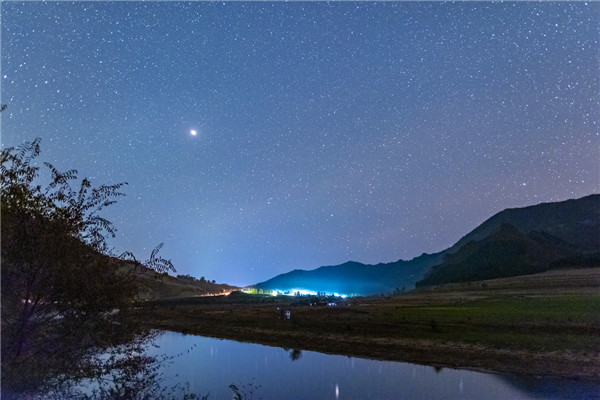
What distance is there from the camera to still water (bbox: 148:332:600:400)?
2602 centimetres

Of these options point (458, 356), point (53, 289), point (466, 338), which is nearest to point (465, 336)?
point (466, 338)

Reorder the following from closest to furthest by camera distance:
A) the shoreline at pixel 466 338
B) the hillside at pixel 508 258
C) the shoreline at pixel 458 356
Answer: the shoreline at pixel 458 356
the shoreline at pixel 466 338
the hillside at pixel 508 258

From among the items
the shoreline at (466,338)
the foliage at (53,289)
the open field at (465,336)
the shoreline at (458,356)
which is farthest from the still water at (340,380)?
the foliage at (53,289)

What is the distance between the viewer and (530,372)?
97.7 feet

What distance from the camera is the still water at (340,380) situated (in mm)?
26016

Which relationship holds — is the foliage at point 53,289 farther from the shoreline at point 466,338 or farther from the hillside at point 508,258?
the hillside at point 508,258

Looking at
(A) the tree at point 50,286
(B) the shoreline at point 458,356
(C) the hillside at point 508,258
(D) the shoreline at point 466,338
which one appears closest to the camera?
(A) the tree at point 50,286

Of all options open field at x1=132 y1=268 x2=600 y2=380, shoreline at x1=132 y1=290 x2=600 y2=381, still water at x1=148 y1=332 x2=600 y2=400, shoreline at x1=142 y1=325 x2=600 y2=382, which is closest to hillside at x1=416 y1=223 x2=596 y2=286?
open field at x1=132 y1=268 x2=600 y2=380

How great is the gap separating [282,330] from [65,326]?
162 ft

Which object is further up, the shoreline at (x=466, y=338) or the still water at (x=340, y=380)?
the shoreline at (x=466, y=338)

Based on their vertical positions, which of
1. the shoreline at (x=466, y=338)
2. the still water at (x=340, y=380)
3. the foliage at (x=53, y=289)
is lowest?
the still water at (x=340, y=380)

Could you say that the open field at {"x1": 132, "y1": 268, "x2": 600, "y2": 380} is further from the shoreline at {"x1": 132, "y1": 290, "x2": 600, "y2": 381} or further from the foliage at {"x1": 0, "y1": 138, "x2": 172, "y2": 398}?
→ the foliage at {"x1": 0, "y1": 138, "x2": 172, "y2": 398}

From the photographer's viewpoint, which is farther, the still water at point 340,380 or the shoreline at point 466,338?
the shoreline at point 466,338

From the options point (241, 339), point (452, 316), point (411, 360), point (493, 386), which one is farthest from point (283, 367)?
point (452, 316)
